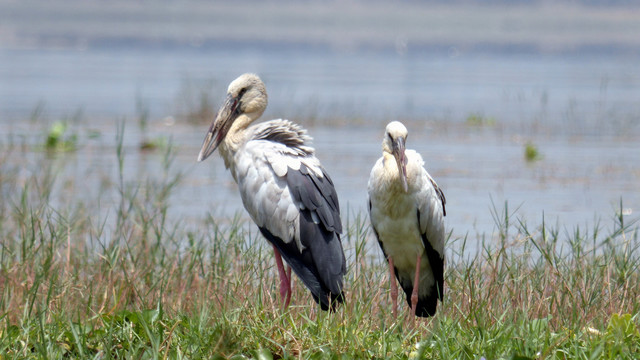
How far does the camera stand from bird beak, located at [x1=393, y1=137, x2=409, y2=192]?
522 centimetres

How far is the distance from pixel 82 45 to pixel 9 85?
620 inches

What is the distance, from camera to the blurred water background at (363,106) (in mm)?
9680

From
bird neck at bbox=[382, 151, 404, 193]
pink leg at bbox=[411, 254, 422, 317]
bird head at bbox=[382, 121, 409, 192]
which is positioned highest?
bird head at bbox=[382, 121, 409, 192]

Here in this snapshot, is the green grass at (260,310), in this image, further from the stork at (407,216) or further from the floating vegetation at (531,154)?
the floating vegetation at (531,154)

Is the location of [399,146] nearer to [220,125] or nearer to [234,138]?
[234,138]

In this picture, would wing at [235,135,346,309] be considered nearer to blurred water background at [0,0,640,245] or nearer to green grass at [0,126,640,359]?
green grass at [0,126,640,359]

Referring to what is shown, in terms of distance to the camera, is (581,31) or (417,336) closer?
(417,336)

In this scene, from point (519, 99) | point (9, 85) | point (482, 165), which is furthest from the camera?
point (9, 85)

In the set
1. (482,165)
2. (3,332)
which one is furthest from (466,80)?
(3,332)

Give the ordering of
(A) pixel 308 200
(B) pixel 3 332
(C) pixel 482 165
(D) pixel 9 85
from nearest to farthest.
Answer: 1. (B) pixel 3 332
2. (A) pixel 308 200
3. (C) pixel 482 165
4. (D) pixel 9 85

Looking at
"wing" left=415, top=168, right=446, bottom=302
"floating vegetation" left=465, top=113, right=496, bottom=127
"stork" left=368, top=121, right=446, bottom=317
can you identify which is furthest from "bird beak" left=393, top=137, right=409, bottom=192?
"floating vegetation" left=465, top=113, right=496, bottom=127

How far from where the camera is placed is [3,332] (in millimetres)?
4301

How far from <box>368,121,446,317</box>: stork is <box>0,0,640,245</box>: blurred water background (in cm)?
85

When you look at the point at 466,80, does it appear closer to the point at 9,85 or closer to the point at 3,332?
the point at 9,85
